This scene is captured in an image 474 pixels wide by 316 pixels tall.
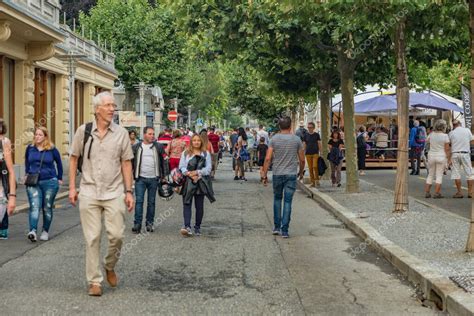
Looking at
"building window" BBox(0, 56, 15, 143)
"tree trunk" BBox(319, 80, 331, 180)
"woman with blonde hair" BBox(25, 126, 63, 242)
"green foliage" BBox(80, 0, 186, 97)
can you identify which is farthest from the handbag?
"green foliage" BBox(80, 0, 186, 97)

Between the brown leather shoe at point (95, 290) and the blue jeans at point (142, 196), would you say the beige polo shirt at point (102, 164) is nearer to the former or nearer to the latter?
the brown leather shoe at point (95, 290)

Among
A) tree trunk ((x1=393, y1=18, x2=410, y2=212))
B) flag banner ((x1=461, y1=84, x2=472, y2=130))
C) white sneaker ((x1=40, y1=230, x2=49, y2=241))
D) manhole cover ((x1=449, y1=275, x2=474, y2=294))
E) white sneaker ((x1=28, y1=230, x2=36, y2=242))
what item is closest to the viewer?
manhole cover ((x1=449, y1=275, x2=474, y2=294))

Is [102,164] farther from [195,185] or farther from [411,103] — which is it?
[411,103]

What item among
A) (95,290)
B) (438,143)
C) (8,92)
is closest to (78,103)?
(8,92)

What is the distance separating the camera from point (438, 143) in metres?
15.3

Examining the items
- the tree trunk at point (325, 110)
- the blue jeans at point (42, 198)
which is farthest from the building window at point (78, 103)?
the blue jeans at point (42, 198)

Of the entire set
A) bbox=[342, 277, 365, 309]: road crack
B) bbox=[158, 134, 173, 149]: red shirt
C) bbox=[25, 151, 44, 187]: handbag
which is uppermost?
bbox=[158, 134, 173, 149]: red shirt

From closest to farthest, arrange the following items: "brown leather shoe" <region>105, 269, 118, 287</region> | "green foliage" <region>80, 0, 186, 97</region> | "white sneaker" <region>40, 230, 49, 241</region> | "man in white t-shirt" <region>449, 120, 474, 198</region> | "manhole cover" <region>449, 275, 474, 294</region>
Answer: "manhole cover" <region>449, 275, 474, 294</region> < "brown leather shoe" <region>105, 269, 118, 287</region> < "white sneaker" <region>40, 230, 49, 241</region> < "man in white t-shirt" <region>449, 120, 474, 198</region> < "green foliage" <region>80, 0, 186, 97</region>

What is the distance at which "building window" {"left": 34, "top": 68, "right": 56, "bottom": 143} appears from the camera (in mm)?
25059

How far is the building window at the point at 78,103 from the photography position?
3119 cm

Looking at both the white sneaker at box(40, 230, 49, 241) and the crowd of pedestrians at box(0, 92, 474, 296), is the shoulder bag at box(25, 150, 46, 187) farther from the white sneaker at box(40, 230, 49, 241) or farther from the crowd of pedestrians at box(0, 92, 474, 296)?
the white sneaker at box(40, 230, 49, 241)

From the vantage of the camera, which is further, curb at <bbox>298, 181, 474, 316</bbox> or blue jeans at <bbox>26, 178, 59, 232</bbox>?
blue jeans at <bbox>26, 178, 59, 232</bbox>

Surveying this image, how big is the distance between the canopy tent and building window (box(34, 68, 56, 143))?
11.6m

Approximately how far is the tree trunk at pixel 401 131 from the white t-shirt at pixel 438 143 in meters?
3.14
